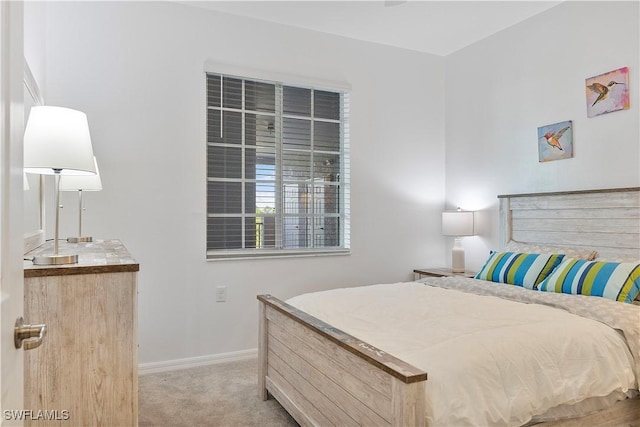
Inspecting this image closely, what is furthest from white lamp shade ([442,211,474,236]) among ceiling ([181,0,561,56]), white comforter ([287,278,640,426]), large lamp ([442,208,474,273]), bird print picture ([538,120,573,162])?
ceiling ([181,0,561,56])

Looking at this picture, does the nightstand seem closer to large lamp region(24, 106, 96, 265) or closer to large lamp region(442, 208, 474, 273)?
large lamp region(442, 208, 474, 273)

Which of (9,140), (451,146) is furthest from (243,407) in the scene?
(451,146)

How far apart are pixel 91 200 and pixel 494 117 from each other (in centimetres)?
330

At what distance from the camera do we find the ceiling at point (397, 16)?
3365mm

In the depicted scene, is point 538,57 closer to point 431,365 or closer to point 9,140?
point 431,365

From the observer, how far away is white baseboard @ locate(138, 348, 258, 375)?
3.21 m

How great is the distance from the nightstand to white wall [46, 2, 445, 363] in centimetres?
36

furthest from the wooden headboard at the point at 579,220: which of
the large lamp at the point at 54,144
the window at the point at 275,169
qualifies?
the large lamp at the point at 54,144

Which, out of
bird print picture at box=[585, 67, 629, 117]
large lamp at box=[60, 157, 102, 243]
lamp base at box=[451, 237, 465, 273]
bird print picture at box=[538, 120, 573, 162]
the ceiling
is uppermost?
the ceiling

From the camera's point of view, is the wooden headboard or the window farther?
the window

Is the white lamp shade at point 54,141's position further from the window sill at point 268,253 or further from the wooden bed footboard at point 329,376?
the window sill at point 268,253

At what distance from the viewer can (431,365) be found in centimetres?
160

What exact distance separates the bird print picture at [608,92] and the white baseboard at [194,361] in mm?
3086

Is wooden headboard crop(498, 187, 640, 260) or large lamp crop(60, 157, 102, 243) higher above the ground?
large lamp crop(60, 157, 102, 243)
